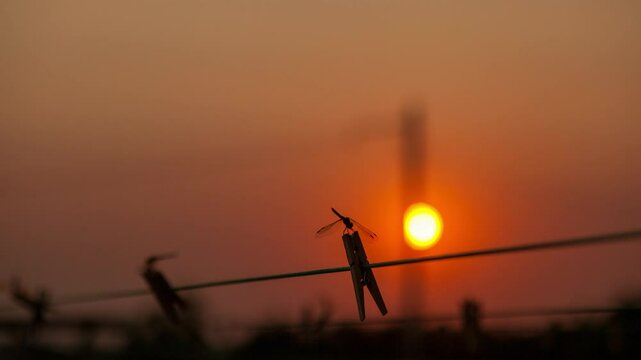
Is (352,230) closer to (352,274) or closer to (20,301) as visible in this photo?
(352,274)

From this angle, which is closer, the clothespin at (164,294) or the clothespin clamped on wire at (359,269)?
the clothespin clamped on wire at (359,269)

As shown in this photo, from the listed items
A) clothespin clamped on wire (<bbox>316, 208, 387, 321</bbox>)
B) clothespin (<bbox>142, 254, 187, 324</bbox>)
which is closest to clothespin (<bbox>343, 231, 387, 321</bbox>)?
clothespin clamped on wire (<bbox>316, 208, 387, 321</bbox>)

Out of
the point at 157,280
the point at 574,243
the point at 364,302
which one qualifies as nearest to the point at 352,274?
the point at 364,302

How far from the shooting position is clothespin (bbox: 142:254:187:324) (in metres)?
7.67

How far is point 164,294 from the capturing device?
7.73 m

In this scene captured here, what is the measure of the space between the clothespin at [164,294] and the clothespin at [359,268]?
3.35 metres

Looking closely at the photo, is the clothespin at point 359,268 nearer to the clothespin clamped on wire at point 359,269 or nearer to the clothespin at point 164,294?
the clothespin clamped on wire at point 359,269

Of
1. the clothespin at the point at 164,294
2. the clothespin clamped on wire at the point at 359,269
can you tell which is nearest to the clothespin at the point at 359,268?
the clothespin clamped on wire at the point at 359,269

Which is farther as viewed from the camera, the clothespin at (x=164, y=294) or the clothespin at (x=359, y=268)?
the clothespin at (x=164, y=294)

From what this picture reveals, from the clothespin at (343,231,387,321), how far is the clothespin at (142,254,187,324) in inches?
132

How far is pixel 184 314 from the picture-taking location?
7.85 m

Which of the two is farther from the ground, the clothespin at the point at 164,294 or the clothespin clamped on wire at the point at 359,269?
the clothespin at the point at 164,294

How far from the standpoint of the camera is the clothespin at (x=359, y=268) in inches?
186

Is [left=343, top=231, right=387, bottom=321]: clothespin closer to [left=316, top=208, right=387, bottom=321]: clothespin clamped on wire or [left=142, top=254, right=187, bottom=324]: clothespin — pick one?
[left=316, top=208, right=387, bottom=321]: clothespin clamped on wire
